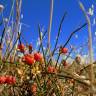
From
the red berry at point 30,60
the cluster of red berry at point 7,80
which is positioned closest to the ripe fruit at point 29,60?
the red berry at point 30,60

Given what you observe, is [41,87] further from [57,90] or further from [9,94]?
[9,94]

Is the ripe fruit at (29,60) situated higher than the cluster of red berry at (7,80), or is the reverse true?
the ripe fruit at (29,60)

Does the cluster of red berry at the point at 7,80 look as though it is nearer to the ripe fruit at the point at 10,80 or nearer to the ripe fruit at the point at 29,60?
the ripe fruit at the point at 10,80

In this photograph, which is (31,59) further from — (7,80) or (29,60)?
(7,80)

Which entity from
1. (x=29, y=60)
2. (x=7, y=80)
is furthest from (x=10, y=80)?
(x=29, y=60)

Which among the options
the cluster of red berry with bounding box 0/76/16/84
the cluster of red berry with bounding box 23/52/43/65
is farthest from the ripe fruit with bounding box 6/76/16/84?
the cluster of red berry with bounding box 23/52/43/65

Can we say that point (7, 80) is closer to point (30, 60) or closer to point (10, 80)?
point (10, 80)

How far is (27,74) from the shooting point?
4.74ft

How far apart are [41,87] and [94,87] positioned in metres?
0.81

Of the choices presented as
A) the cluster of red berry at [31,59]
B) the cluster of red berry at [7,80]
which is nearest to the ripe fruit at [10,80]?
the cluster of red berry at [7,80]

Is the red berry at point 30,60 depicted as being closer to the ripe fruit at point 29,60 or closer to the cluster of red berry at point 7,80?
the ripe fruit at point 29,60

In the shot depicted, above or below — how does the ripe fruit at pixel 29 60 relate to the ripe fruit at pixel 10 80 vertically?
above

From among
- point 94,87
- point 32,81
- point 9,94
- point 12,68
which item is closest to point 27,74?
point 32,81

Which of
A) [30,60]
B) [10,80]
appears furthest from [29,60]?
[10,80]
